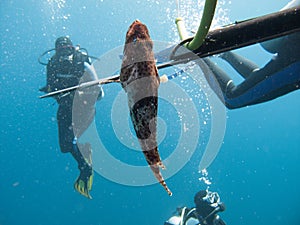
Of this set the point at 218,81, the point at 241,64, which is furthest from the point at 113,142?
the point at 241,64

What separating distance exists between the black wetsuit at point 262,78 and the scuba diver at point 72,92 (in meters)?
3.27

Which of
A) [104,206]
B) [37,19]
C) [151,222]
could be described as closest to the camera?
[37,19]

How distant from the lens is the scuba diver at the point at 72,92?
6.72 m

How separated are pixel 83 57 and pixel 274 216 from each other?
58.3 meters

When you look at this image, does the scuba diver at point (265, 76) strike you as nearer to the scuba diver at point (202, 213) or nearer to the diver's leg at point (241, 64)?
the diver's leg at point (241, 64)

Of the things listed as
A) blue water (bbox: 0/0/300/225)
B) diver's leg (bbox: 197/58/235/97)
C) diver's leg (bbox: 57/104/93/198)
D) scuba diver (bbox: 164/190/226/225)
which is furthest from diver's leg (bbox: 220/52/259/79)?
blue water (bbox: 0/0/300/225)

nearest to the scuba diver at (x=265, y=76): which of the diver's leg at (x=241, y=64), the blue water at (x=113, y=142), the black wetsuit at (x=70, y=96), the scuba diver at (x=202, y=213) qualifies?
the diver's leg at (x=241, y=64)

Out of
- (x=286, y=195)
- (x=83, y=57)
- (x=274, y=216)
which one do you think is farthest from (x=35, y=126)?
(x=286, y=195)

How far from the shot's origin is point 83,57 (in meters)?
7.17

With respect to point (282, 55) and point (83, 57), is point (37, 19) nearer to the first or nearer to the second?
point (83, 57)

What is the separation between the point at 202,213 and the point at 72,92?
15.3ft

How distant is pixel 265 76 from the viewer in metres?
4.25

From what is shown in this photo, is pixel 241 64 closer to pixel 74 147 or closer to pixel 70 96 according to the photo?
pixel 70 96

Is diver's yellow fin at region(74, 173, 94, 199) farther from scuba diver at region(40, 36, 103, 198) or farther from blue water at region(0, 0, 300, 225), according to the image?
blue water at region(0, 0, 300, 225)
